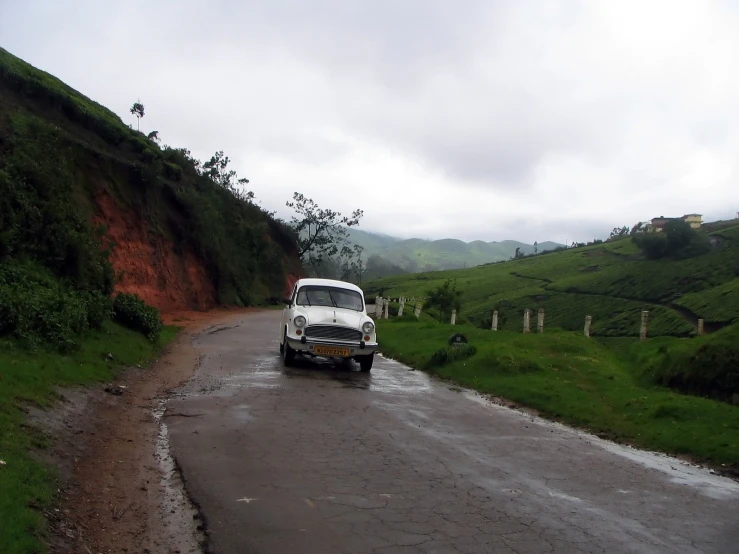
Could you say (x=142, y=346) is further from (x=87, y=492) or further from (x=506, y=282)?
(x=506, y=282)

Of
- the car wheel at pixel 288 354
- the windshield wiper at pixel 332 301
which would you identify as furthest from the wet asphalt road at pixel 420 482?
the windshield wiper at pixel 332 301

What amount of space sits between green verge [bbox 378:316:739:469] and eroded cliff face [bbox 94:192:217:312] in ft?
47.0

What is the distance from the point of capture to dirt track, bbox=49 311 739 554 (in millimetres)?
4789

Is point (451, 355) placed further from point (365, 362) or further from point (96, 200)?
point (96, 200)

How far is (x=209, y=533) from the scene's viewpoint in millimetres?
4723

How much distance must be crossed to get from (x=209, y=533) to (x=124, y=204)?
27828mm

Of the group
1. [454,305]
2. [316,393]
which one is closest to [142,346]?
[316,393]

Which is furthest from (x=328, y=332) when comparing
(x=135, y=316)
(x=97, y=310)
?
(x=135, y=316)

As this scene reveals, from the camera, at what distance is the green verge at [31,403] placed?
14.0 feet

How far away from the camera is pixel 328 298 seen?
14711 millimetres

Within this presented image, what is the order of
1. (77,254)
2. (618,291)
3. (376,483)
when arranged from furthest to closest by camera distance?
1. (618,291)
2. (77,254)
3. (376,483)

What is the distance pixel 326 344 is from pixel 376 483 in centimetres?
732

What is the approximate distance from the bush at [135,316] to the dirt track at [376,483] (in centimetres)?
613

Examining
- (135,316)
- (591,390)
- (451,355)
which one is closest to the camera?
(591,390)
